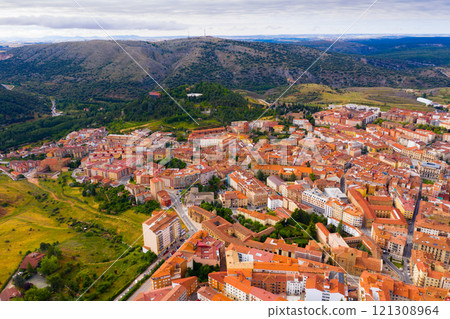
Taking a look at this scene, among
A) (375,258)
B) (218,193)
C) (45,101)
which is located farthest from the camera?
(45,101)

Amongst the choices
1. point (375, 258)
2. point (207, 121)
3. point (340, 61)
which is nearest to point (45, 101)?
point (207, 121)

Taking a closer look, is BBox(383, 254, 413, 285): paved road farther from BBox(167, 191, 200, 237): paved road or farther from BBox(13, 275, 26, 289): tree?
BBox(13, 275, 26, 289): tree

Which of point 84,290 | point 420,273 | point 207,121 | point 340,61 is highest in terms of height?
point 340,61

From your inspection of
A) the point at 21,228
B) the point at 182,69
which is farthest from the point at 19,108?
the point at 182,69

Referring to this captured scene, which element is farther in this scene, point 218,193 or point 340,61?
point 340,61

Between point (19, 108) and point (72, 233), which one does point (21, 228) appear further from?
point (19, 108)

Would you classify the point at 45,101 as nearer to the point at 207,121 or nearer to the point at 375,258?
the point at 207,121
